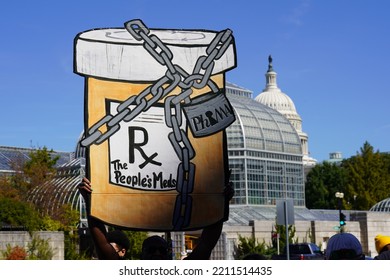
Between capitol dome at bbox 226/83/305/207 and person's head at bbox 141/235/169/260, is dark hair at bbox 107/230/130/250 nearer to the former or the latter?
person's head at bbox 141/235/169/260

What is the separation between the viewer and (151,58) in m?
6.21

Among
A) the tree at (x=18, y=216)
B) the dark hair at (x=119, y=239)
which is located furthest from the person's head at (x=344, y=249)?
the tree at (x=18, y=216)

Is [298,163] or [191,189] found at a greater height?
[298,163]

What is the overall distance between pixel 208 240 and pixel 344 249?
1.04 meters

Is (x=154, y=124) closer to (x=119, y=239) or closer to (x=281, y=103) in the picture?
(x=119, y=239)

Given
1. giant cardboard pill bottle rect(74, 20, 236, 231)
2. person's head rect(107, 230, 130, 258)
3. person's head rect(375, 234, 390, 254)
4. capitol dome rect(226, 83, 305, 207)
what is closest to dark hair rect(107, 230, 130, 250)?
person's head rect(107, 230, 130, 258)

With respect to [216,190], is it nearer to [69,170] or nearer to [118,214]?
[118,214]

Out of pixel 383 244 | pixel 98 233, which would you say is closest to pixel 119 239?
pixel 98 233

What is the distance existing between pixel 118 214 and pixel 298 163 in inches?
1759

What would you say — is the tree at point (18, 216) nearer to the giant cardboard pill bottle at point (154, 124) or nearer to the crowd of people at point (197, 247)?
the giant cardboard pill bottle at point (154, 124)

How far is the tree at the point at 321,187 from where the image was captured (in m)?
57.6

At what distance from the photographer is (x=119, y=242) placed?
18.0 feet
